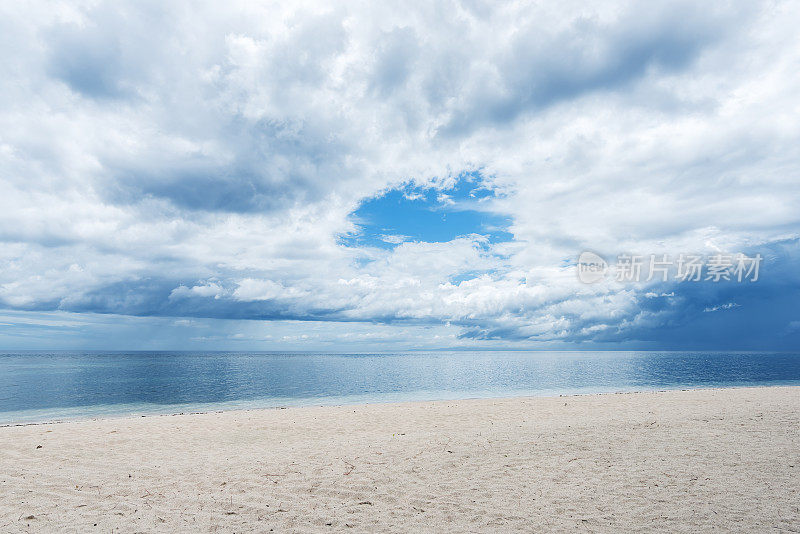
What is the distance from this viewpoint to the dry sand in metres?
9.12

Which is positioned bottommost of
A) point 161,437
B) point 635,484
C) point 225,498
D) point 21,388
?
point 21,388

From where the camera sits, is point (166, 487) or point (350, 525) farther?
point (166, 487)

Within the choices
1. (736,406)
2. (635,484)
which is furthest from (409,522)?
(736,406)

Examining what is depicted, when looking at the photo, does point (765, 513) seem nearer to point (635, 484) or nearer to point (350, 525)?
point (635, 484)

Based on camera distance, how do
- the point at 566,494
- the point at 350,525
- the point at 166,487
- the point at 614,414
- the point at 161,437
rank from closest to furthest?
1. the point at 350,525
2. the point at 566,494
3. the point at 166,487
4. the point at 161,437
5. the point at 614,414

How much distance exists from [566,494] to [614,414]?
13.0 metres

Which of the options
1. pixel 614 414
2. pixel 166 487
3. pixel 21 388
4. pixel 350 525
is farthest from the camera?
pixel 21 388

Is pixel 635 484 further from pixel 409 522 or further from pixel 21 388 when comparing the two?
pixel 21 388

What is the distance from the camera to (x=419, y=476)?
11.8 m

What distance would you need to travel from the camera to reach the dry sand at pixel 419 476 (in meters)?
9.12

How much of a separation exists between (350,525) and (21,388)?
222ft

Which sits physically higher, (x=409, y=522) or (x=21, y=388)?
(x=409, y=522)

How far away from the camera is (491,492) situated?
416 inches

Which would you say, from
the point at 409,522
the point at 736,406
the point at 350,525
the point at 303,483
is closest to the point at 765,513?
the point at 409,522
